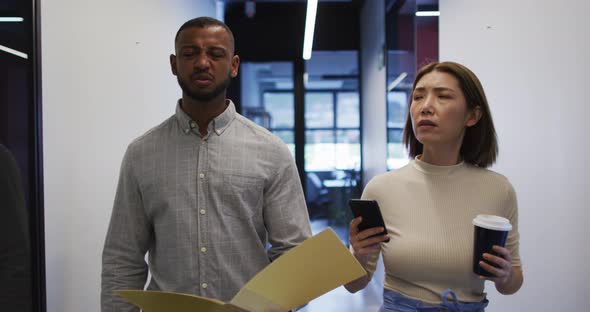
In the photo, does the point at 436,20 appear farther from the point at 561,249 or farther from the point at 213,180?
the point at 213,180

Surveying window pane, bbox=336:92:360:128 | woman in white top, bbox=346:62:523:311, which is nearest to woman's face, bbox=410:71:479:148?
woman in white top, bbox=346:62:523:311

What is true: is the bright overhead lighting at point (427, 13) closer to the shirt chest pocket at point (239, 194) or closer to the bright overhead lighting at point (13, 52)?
the shirt chest pocket at point (239, 194)

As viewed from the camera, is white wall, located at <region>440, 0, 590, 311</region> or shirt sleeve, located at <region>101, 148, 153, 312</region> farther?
white wall, located at <region>440, 0, 590, 311</region>

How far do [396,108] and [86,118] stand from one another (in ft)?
8.52

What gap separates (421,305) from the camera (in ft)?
3.92

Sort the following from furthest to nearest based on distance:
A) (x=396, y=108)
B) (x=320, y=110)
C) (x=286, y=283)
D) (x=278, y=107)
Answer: (x=320, y=110) → (x=278, y=107) → (x=396, y=108) → (x=286, y=283)

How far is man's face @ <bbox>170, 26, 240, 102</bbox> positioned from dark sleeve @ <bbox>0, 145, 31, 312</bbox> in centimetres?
75

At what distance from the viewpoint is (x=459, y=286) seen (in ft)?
3.96

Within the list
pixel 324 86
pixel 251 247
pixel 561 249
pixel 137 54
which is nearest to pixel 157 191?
pixel 251 247

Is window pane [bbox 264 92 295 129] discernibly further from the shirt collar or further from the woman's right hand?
the woman's right hand

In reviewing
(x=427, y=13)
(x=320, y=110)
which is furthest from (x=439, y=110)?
Result: (x=320, y=110)

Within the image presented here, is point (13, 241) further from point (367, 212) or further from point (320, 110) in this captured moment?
point (320, 110)

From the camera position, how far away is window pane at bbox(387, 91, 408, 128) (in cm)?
355

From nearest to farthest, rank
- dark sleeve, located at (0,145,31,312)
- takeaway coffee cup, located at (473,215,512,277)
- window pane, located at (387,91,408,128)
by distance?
1. takeaway coffee cup, located at (473,215,512,277)
2. dark sleeve, located at (0,145,31,312)
3. window pane, located at (387,91,408,128)
